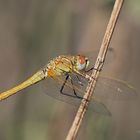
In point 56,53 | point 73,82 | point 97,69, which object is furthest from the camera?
point 56,53

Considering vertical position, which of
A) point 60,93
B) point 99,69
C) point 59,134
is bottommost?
point 59,134

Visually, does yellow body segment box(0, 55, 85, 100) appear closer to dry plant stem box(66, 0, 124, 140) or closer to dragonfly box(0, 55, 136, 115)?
dragonfly box(0, 55, 136, 115)

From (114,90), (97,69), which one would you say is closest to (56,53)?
(114,90)

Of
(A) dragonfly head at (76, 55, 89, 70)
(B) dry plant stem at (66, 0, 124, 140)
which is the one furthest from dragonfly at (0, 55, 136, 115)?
(B) dry plant stem at (66, 0, 124, 140)

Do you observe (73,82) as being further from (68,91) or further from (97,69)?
(97,69)

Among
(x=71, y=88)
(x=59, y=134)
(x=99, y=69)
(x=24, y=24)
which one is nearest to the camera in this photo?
(x=99, y=69)

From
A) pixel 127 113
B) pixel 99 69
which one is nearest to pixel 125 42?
pixel 127 113

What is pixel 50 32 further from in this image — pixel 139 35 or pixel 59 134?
pixel 59 134
